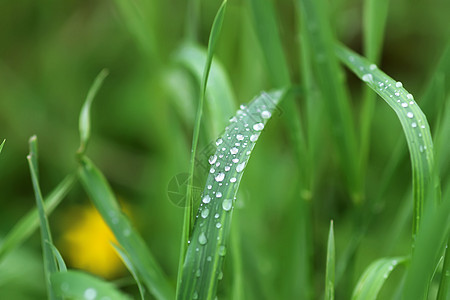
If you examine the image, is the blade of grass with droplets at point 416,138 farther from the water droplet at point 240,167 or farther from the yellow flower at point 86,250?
the yellow flower at point 86,250

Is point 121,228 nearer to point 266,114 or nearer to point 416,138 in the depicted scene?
point 266,114

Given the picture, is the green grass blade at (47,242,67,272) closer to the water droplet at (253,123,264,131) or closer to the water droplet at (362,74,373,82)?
the water droplet at (253,123,264,131)

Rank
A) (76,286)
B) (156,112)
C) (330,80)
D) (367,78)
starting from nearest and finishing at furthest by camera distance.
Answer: (76,286), (367,78), (330,80), (156,112)

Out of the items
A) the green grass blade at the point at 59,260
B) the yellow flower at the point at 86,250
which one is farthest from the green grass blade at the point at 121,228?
the yellow flower at the point at 86,250

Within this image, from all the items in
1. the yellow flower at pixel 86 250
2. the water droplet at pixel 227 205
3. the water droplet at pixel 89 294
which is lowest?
the yellow flower at pixel 86 250

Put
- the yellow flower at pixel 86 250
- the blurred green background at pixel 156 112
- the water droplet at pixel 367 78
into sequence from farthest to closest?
the yellow flower at pixel 86 250
the blurred green background at pixel 156 112
the water droplet at pixel 367 78

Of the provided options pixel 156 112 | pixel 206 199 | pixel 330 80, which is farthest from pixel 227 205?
pixel 156 112

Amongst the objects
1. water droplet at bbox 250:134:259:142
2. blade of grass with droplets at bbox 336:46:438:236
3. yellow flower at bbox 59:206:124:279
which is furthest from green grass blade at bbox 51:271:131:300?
yellow flower at bbox 59:206:124:279
